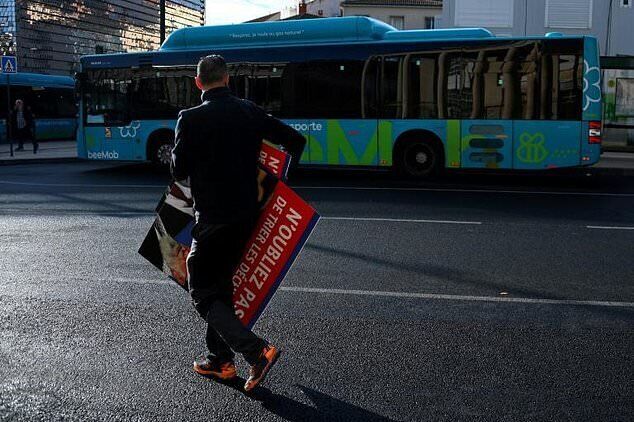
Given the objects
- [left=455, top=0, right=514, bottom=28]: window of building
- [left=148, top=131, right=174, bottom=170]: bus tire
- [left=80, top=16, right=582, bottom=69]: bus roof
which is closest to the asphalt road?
[left=80, top=16, right=582, bottom=69]: bus roof

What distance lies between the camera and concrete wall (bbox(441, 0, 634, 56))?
33.7m

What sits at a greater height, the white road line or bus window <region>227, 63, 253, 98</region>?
bus window <region>227, 63, 253, 98</region>

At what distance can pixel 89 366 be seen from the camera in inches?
174

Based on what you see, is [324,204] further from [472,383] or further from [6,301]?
[472,383]

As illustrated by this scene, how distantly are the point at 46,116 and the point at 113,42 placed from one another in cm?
7484

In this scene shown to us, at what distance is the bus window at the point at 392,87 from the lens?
15297mm

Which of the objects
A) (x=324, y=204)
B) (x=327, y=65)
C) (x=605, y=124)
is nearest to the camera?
(x=324, y=204)

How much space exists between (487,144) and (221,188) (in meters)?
11.5

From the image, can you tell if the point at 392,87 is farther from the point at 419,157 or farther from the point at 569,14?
the point at 569,14

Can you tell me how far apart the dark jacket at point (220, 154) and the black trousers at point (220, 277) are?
79 mm

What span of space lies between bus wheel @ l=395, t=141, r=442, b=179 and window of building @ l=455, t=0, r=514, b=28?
19.9 meters

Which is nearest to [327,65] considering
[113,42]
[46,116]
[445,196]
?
[445,196]

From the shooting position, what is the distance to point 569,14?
33875 millimetres

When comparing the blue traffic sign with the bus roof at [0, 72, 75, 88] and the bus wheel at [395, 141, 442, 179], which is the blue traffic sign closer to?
the bus roof at [0, 72, 75, 88]
